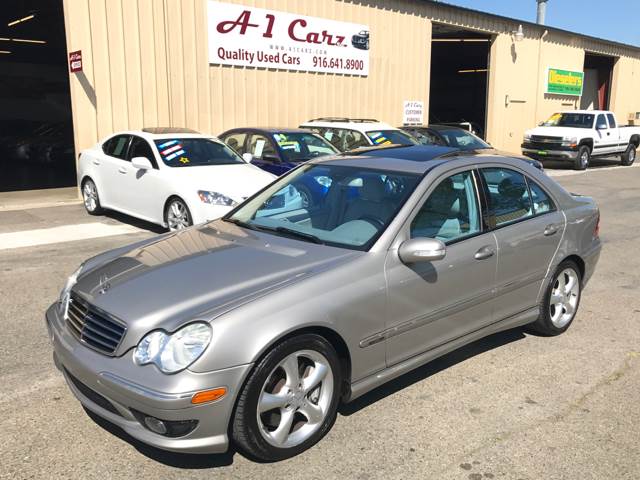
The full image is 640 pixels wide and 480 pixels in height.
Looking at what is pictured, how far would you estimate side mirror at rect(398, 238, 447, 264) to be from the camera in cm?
344

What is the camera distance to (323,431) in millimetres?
3264

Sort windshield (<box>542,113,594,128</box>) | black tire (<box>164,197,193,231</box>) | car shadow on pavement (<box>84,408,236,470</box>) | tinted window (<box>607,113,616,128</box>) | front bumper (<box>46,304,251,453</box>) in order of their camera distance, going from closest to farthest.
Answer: front bumper (<box>46,304,251,453</box>) → car shadow on pavement (<box>84,408,236,470</box>) → black tire (<box>164,197,193,231</box>) → windshield (<box>542,113,594,128</box>) → tinted window (<box>607,113,616,128</box>)

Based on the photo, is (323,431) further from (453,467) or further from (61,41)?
(61,41)

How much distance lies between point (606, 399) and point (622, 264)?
4.19 meters

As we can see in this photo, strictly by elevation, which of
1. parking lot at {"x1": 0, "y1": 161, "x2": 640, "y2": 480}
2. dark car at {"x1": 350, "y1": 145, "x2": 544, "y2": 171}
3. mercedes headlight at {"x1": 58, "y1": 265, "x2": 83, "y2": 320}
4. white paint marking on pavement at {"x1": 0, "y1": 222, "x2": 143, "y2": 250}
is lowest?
parking lot at {"x1": 0, "y1": 161, "x2": 640, "y2": 480}

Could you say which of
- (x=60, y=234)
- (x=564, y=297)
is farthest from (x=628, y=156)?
(x=60, y=234)

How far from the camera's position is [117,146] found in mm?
9734

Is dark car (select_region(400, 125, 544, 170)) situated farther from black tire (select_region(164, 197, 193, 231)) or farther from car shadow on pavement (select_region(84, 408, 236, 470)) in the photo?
car shadow on pavement (select_region(84, 408, 236, 470))

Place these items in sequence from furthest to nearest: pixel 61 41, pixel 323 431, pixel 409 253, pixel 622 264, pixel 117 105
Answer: pixel 61 41, pixel 117 105, pixel 622 264, pixel 409 253, pixel 323 431

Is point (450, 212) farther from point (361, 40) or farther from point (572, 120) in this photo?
point (572, 120)

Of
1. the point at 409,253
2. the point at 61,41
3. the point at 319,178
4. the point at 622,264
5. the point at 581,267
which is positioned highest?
the point at 61,41

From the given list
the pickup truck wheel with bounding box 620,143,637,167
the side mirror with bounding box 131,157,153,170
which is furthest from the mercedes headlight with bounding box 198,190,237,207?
the pickup truck wheel with bounding box 620,143,637,167

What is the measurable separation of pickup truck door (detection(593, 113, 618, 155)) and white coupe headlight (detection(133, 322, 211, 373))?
2036 centimetres

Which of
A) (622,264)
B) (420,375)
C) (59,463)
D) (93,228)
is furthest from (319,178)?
(93,228)
